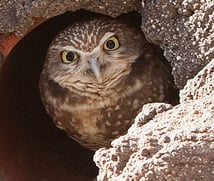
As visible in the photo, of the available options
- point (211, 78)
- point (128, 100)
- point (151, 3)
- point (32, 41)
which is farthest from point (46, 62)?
point (211, 78)

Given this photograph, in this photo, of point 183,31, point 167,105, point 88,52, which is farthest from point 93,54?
point 167,105

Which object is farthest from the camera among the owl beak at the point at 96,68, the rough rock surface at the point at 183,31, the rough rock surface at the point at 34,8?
the owl beak at the point at 96,68

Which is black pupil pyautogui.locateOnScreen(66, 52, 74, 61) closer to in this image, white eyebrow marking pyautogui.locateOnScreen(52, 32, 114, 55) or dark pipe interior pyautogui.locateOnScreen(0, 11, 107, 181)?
white eyebrow marking pyautogui.locateOnScreen(52, 32, 114, 55)

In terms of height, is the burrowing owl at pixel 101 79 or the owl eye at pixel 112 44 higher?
the owl eye at pixel 112 44

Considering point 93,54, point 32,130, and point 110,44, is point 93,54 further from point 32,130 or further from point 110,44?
point 32,130

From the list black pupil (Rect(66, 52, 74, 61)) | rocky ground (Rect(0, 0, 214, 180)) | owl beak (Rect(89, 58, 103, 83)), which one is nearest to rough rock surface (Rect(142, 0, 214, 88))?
rocky ground (Rect(0, 0, 214, 180))

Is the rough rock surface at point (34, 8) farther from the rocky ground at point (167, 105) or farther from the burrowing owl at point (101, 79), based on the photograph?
the burrowing owl at point (101, 79)

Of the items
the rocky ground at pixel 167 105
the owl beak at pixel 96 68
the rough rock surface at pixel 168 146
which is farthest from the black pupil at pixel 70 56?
the rough rock surface at pixel 168 146

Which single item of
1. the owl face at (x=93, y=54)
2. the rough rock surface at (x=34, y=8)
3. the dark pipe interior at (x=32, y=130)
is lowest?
the dark pipe interior at (x=32, y=130)
